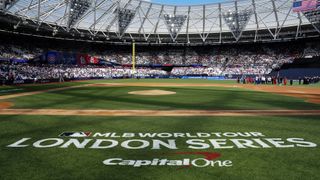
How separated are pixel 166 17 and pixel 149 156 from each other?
243ft

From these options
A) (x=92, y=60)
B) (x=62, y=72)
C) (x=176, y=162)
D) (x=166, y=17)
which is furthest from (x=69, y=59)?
(x=176, y=162)

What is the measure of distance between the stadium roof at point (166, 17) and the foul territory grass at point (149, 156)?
52046mm

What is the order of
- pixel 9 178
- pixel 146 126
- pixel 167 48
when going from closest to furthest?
1. pixel 9 178
2. pixel 146 126
3. pixel 167 48

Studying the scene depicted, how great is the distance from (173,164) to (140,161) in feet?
2.43

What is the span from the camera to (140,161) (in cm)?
674

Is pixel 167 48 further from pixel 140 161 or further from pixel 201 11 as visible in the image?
pixel 140 161

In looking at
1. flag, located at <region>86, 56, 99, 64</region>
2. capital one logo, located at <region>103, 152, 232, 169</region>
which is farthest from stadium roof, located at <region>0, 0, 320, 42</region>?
capital one logo, located at <region>103, 152, 232, 169</region>

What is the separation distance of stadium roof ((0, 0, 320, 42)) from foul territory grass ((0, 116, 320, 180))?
171 ft

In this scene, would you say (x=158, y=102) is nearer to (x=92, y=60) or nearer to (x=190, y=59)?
(x=92, y=60)

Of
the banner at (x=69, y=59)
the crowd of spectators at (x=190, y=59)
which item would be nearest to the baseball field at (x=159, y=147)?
the crowd of spectators at (x=190, y=59)

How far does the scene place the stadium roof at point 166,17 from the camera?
6235 centimetres

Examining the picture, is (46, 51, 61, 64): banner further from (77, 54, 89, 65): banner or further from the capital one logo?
the capital one logo

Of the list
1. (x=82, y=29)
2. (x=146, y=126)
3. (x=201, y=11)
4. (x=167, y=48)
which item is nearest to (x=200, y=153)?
(x=146, y=126)

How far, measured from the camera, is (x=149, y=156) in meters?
7.16
